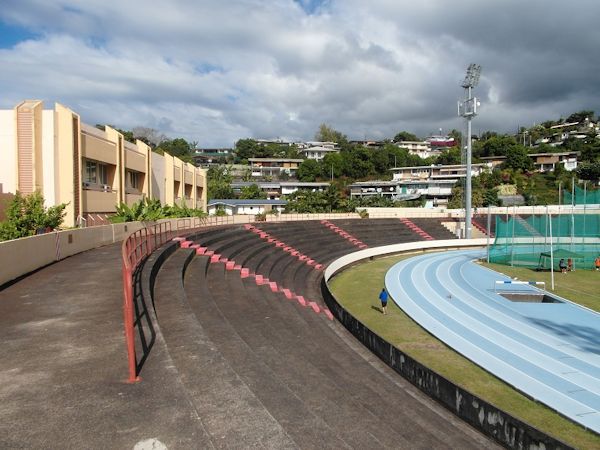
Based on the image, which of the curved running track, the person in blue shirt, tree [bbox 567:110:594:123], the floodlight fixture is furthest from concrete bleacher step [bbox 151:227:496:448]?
tree [bbox 567:110:594:123]

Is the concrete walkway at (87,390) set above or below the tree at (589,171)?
below

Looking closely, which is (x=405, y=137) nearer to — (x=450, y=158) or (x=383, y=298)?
(x=450, y=158)

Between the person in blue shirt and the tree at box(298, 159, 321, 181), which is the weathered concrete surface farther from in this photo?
the tree at box(298, 159, 321, 181)

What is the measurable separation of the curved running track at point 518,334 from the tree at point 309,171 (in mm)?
73436

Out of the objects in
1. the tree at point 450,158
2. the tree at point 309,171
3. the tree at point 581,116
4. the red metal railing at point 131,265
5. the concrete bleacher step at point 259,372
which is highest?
the tree at point 581,116

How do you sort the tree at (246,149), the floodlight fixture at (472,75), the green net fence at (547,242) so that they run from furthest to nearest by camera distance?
the tree at (246,149), the floodlight fixture at (472,75), the green net fence at (547,242)

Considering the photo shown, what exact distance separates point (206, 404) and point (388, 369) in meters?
7.63

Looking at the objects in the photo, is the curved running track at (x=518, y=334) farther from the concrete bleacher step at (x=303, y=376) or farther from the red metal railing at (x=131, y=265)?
the red metal railing at (x=131, y=265)

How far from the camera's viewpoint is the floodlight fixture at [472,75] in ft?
Answer: 158

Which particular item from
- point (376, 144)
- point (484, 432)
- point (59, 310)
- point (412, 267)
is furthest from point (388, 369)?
point (376, 144)

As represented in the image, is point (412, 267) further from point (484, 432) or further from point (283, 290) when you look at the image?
point (484, 432)

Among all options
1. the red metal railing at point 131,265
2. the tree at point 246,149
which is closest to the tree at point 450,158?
the tree at point 246,149

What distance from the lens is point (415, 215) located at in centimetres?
5512

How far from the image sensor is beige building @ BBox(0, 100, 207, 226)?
66.4ft
